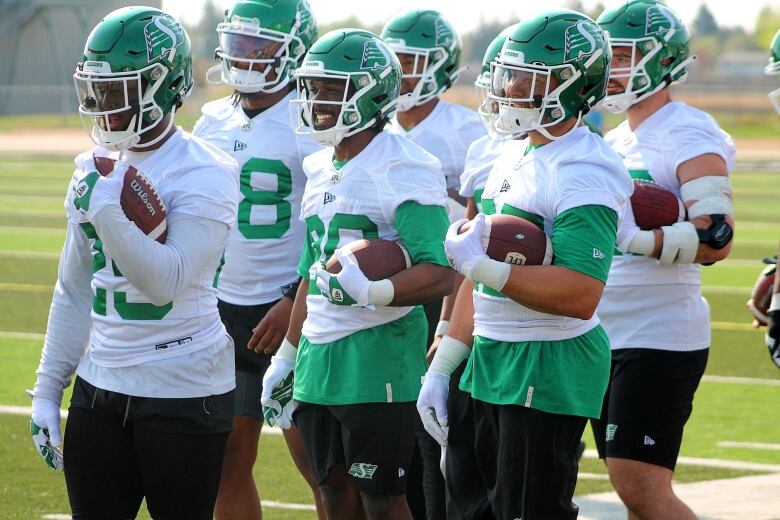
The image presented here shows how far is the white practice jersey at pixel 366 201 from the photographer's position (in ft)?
14.5

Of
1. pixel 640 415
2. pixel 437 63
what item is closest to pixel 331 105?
pixel 640 415

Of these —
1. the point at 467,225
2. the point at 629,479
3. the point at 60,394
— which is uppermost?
the point at 467,225

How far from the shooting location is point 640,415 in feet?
15.6

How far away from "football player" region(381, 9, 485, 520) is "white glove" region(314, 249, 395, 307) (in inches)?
56.4

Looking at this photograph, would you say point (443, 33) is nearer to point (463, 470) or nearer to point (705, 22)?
point (463, 470)

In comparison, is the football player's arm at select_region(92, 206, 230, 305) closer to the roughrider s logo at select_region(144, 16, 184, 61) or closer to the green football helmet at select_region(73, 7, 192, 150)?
the green football helmet at select_region(73, 7, 192, 150)

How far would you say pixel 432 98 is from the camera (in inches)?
244

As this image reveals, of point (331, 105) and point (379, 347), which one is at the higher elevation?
point (331, 105)

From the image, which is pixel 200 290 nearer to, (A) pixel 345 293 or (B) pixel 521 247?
(A) pixel 345 293

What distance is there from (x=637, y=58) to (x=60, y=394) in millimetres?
2346

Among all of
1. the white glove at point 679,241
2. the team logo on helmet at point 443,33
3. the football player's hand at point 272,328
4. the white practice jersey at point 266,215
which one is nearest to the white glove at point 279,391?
the football player's hand at point 272,328

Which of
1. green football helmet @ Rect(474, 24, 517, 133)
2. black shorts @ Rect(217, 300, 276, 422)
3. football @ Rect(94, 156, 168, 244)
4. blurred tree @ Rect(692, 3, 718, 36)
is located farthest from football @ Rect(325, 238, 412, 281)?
blurred tree @ Rect(692, 3, 718, 36)

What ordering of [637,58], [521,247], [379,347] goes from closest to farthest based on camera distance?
[521,247] < [379,347] < [637,58]

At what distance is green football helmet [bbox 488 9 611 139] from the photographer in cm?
398
